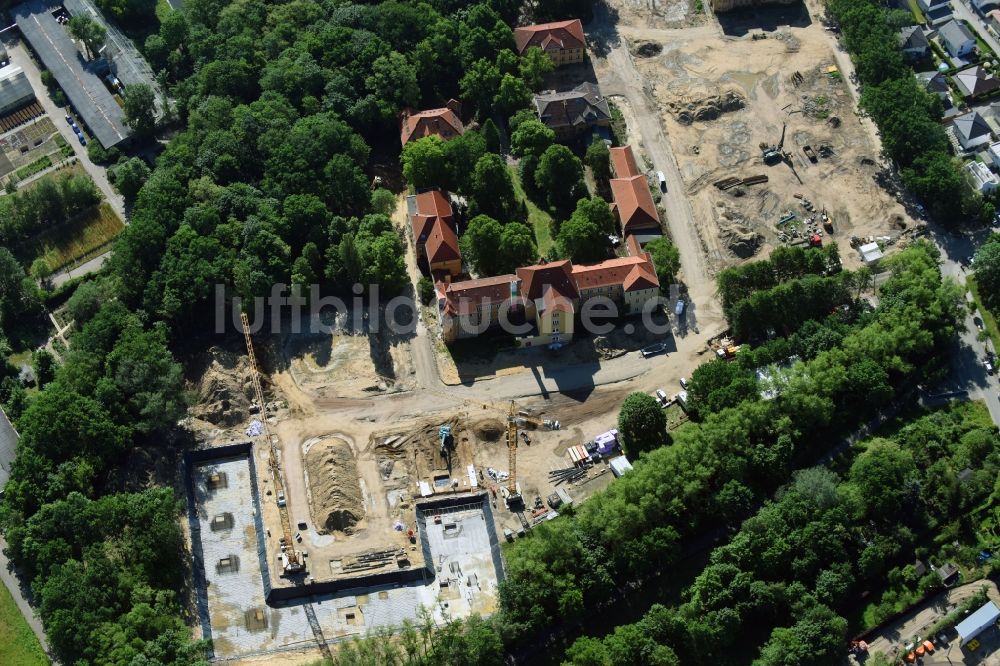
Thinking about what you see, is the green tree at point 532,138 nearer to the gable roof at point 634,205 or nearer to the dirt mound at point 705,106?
the gable roof at point 634,205

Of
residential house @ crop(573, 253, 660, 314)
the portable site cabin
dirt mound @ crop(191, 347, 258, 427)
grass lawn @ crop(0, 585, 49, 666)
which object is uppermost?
residential house @ crop(573, 253, 660, 314)

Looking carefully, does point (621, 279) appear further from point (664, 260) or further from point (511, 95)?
point (511, 95)

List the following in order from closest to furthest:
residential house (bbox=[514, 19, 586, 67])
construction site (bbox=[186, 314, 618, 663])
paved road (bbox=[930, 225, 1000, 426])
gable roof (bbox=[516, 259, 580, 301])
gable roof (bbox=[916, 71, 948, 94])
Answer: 1. construction site (bbox=[186, 314, 618, 663])
2. paved road (bbox=[930, 225, 1000, 426])
3. gable roof (bbox=[516, 259, 580, 301])
4. gable roof (bbox=[916, 71, 948, 94])
5. residential house (bbox=[514, 19, 586, 67])

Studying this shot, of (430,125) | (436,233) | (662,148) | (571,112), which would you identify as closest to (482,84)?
(430,125)

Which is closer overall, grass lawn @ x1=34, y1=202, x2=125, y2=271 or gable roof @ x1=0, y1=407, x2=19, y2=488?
gable roof @ x1=0, y1=407, x2=19, y2=488

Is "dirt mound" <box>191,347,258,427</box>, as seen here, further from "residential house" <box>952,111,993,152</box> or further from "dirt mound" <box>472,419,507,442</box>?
"residential house" <box>952,111,993,152</box>

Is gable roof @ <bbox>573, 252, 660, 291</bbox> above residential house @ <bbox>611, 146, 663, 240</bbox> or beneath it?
beneath

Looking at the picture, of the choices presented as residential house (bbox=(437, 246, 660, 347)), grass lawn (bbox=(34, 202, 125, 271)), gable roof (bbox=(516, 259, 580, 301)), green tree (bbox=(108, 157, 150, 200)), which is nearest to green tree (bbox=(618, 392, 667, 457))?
residential house (bbox=(437, 246, 660, 347))
